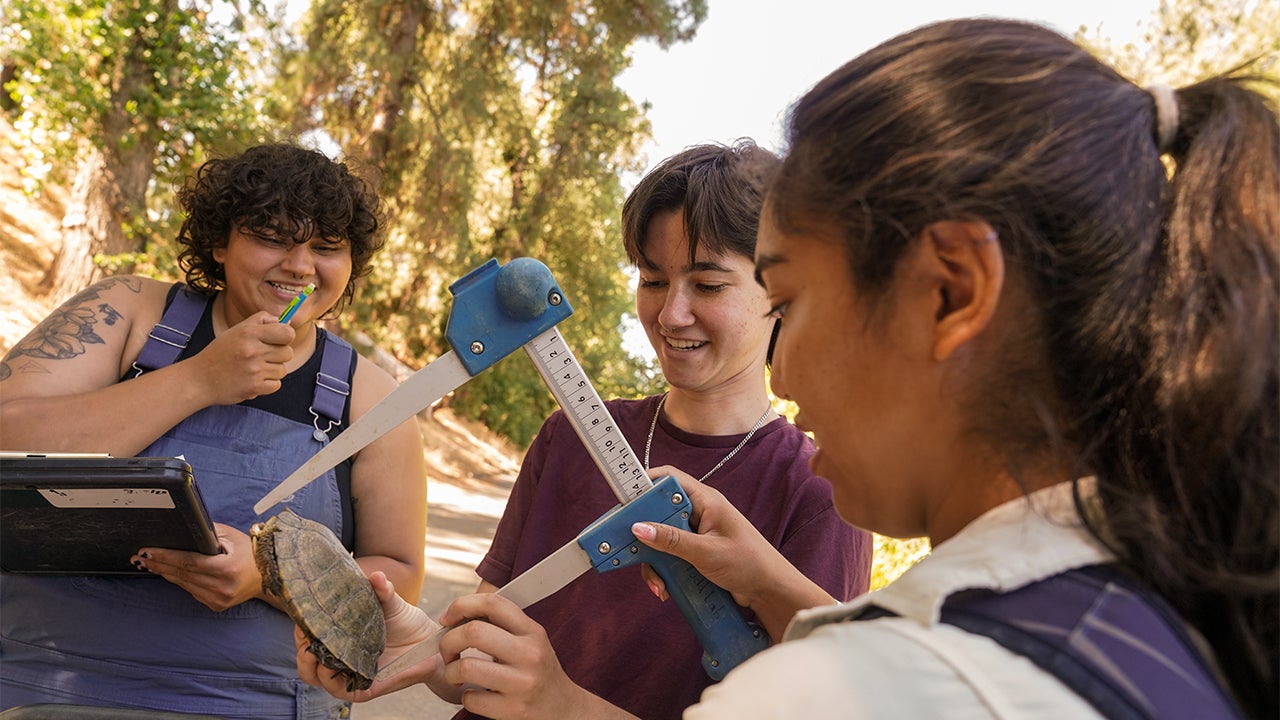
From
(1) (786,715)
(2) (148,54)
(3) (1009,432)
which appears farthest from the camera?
(2) (148,54)

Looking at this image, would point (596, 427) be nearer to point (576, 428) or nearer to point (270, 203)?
point (576, 428)

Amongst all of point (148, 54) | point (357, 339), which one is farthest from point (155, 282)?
point (357, 339)

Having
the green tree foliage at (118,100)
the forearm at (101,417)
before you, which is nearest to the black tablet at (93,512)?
the forearm at (101,417)

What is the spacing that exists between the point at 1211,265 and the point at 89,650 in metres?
2.34

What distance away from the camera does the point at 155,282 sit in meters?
A: 2.55

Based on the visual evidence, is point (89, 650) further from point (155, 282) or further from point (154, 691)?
point (155, 282)

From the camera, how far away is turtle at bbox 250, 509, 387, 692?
1.52 m

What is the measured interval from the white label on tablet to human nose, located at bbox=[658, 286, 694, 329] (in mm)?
1009

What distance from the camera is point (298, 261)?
253cm

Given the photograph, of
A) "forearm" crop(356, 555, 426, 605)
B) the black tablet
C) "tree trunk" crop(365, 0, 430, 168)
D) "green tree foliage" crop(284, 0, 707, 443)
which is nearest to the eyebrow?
the black tablet

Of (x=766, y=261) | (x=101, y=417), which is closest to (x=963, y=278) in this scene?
(x=766, y=261)

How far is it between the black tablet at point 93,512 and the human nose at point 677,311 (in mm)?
951

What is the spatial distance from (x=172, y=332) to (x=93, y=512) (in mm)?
648

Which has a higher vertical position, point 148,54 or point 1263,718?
point 148,54
